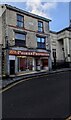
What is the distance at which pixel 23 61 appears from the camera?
18469 mm

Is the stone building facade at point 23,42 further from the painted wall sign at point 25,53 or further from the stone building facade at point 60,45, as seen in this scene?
the stone building facade at point 60,45

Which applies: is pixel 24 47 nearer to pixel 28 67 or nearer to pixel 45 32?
pixel 28 67

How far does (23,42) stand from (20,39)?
608 millimetres

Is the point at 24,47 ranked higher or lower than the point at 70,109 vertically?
higher

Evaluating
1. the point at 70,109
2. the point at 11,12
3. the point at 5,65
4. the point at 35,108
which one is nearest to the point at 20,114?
the point at 35,108

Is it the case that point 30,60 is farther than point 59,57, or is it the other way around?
point 59,57

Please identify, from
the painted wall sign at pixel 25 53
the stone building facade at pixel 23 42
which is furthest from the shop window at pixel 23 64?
the painted wall sign at pixel 25 53

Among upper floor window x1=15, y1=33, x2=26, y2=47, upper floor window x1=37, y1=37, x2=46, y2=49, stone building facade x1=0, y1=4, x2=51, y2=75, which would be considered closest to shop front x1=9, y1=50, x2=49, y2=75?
stone building facade x1=0, y1=4, x2=51, y2=75

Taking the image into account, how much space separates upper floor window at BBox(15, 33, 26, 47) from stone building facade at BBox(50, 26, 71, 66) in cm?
910

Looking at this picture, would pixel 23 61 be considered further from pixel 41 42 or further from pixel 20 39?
pixel 41 42

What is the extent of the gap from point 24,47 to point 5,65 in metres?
3.49

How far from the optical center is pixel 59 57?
1143 inches

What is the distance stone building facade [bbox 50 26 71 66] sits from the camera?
28.4 m

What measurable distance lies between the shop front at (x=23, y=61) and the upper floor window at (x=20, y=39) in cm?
→ 116
